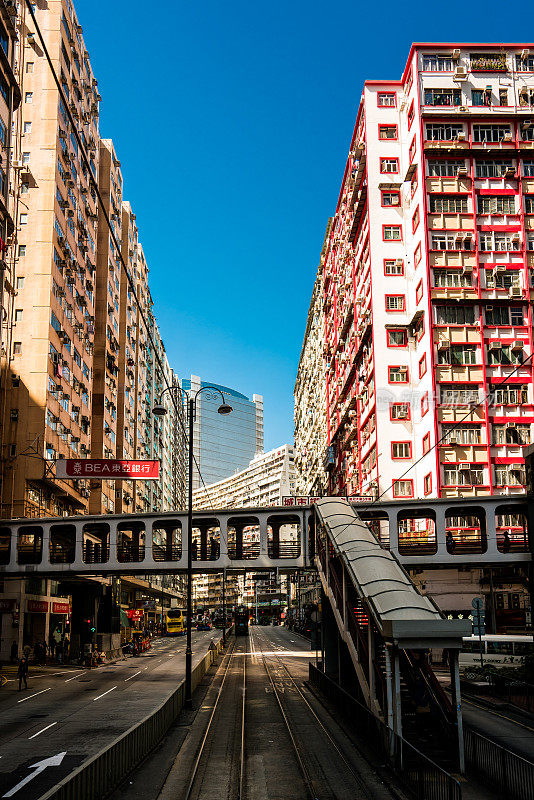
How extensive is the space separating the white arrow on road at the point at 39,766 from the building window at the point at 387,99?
64.6 m

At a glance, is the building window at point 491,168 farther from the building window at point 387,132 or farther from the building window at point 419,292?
the building window at point 387,132

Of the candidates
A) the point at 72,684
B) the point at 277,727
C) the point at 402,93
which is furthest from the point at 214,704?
the point at 402,93

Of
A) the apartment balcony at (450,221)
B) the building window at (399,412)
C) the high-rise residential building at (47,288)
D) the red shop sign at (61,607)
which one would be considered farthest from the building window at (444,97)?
the red shop sign at (61,607)

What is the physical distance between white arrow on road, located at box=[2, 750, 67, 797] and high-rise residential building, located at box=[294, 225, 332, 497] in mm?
84136

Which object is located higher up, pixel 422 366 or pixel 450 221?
pixel 450 221

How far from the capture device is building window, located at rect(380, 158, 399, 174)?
73.6 meters

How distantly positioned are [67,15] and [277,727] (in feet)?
204

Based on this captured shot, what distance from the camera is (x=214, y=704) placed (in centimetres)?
3588

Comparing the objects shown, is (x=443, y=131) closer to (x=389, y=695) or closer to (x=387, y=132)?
(x=387, y=132)

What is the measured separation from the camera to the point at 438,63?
6862cm

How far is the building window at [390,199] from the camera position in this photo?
73.0 metres

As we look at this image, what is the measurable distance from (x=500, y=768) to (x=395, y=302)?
55223 millimetres

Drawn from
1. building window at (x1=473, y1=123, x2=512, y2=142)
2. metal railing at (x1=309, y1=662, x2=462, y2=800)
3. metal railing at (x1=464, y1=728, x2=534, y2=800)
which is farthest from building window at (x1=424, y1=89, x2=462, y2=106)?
metal railing at (x1=464, y1=728, x2=534, y2=800)

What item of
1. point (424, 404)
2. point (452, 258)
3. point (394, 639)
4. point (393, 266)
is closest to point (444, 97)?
point (452, 258)
